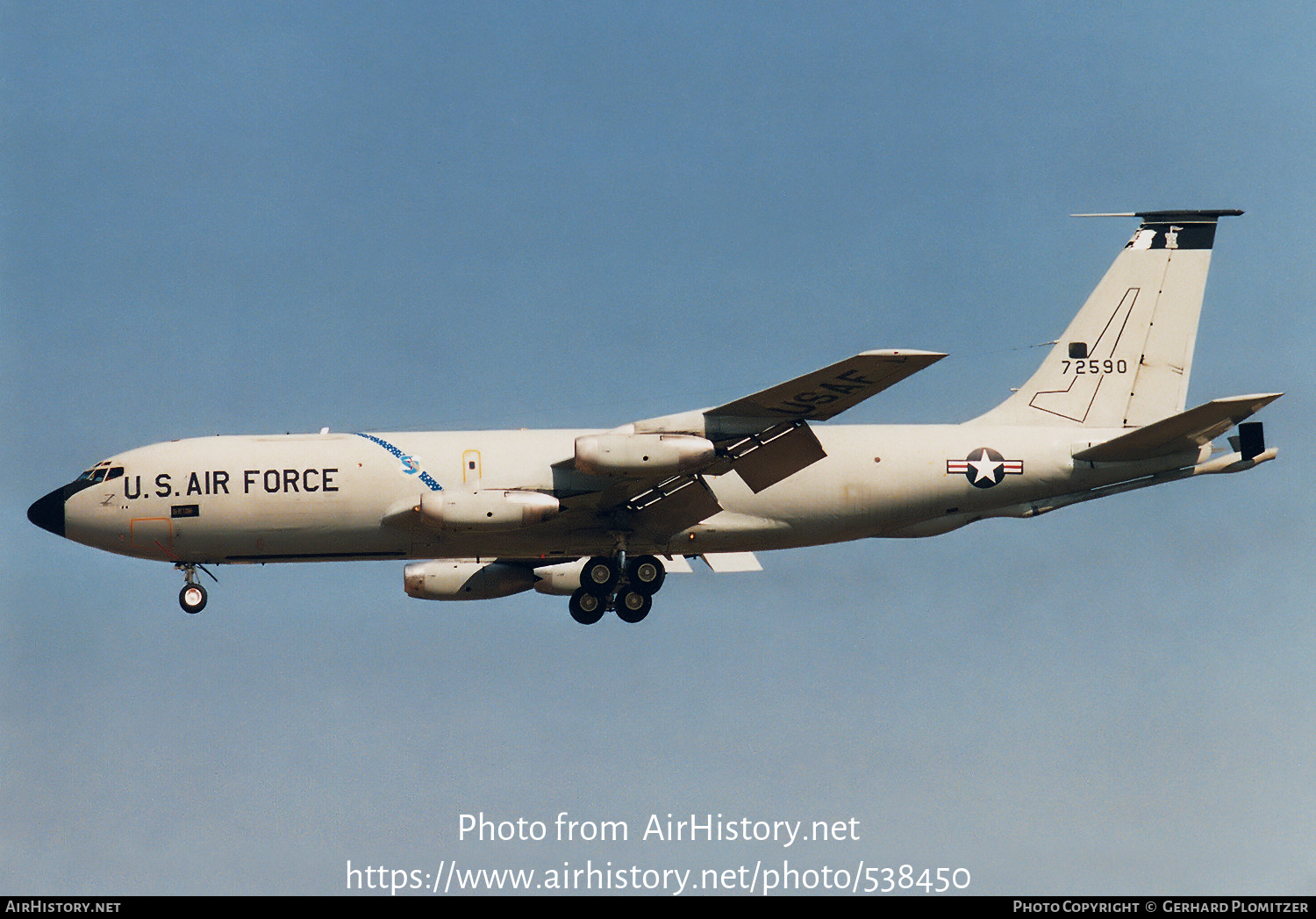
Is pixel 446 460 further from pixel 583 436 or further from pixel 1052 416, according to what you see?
pixel 1052 416

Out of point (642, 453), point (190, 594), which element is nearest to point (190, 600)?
point (190, 594)

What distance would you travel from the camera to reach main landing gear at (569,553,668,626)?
4253 cm

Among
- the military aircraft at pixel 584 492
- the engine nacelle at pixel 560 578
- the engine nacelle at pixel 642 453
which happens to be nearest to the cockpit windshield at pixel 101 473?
the military aircraft at pixel 584 492

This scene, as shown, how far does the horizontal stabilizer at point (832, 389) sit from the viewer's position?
36.1 m

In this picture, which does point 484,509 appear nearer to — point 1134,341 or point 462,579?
point 462,579

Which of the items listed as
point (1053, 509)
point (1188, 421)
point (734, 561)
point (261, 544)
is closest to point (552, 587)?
point (734, 561)

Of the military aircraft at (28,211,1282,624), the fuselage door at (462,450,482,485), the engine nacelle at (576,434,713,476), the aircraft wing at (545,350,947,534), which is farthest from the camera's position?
the fuselage door at (462,450,482,485)

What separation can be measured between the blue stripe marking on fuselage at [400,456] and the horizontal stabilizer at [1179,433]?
612 inches

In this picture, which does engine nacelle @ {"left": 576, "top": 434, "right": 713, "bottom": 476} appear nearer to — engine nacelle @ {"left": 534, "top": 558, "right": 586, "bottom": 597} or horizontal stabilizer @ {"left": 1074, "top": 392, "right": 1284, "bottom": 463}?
engine nacelle @ {"left": 534, "top": 558, "right": 586, "bottom": 597}

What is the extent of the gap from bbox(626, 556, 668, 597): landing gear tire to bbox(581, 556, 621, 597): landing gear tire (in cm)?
38

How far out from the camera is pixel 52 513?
43219mm

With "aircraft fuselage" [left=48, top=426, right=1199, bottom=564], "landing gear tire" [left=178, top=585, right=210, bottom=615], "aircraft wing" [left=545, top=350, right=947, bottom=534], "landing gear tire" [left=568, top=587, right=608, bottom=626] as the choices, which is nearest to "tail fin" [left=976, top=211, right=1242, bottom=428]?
"aircraft fuselage" [left=48, top=426, right=1199, bottom=564]

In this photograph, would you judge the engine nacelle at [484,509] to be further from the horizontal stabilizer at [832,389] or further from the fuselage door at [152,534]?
the fuselage door at [152,534]

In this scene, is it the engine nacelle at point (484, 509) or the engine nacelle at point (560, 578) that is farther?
the engine nacelle at point (560, 578)
